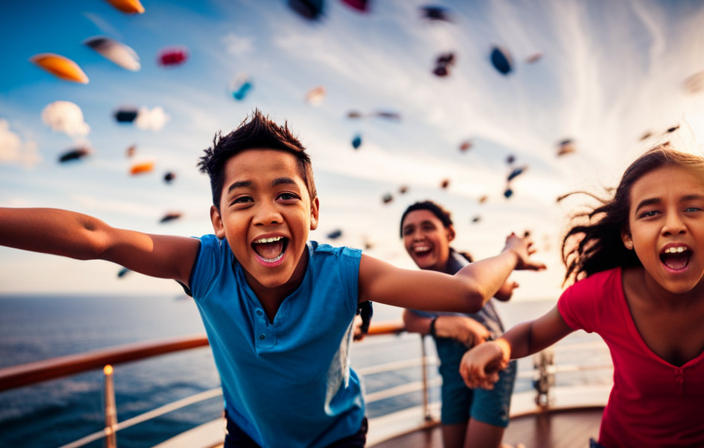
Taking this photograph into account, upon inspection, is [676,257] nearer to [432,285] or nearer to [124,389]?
[432,285]

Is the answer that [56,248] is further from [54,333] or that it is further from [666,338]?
[54,333]

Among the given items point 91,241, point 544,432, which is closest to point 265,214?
point 91,241

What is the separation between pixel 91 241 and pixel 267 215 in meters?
0.42

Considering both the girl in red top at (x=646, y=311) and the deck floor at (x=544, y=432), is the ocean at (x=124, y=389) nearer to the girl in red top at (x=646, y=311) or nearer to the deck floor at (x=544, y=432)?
the deck floor at (x=544, y=432)

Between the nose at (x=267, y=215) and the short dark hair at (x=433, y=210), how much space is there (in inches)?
54.7

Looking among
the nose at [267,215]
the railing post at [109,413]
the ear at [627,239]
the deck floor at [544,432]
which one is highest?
the nose at [267,215]

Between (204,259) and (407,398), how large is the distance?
4860 cm

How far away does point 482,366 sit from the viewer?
1313 mm

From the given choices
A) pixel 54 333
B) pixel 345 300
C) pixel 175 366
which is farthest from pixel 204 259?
pixel 54 333

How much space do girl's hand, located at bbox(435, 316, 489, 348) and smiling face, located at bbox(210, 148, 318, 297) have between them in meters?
1.14

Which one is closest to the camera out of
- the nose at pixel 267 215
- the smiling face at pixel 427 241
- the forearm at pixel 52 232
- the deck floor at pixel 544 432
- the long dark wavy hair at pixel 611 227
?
the forearm at pixel 52 232

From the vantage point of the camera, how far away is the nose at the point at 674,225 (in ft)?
3.62

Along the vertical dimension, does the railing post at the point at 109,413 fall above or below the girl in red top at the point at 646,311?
below

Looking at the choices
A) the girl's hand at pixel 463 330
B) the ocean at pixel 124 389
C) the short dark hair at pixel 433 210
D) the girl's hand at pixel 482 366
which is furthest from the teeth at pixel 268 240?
the ocean at pixel 124 389
